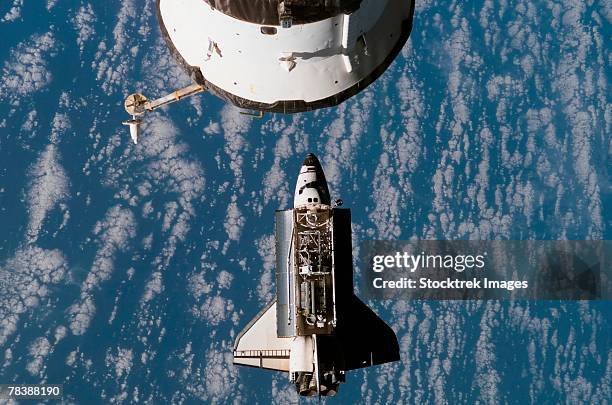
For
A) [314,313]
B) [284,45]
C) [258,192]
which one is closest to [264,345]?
[314,313]

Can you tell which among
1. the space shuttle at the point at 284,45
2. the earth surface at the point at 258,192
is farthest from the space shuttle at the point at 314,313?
the earth surface at the point at 258,192

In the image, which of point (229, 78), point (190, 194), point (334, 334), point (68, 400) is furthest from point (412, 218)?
point (229, 78)

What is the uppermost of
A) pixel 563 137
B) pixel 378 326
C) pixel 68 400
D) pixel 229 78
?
pixel 563 137

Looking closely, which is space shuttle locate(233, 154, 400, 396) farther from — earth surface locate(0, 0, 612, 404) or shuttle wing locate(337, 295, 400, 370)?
earth surface locate(0, 0, 612, 404)

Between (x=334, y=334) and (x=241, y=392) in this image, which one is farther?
(x=241, y=392)

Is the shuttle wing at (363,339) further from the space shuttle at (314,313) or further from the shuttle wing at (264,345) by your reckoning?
the shuttle wing at (264,345)

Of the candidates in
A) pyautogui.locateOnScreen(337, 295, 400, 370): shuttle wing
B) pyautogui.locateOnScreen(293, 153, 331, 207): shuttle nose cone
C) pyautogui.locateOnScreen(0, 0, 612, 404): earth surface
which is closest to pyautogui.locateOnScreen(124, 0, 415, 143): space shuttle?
pyautogui.locateOnScreen(293, 153, 331, 207): shuttle nose cone

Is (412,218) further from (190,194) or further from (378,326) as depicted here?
(378,326)

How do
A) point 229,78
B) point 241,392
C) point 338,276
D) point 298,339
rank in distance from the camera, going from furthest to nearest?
point 241,392, point 338,276, point 298,339, point 229,78
